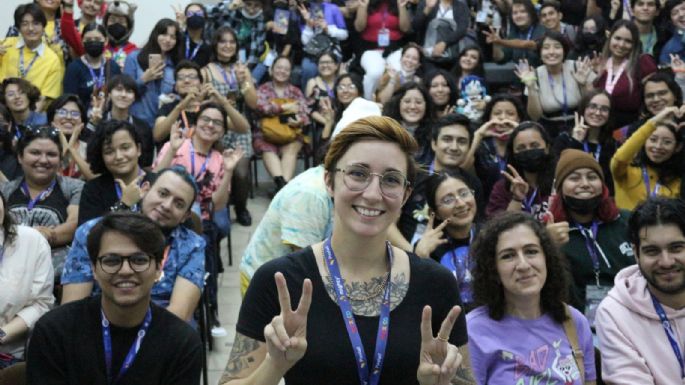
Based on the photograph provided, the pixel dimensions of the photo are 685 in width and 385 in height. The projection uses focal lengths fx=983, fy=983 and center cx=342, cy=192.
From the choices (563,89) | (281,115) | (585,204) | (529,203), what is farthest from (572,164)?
(281,115)

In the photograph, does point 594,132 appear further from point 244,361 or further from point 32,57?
point 244,361

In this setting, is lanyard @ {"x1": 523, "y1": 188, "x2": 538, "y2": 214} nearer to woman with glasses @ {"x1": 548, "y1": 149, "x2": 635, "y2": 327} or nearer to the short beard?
woman with glasses @ {"x1": 548, "y1": 149, "x2": 635, "y2": 327}

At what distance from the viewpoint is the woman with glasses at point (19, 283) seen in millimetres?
4121

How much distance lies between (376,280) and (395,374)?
0.71 feet

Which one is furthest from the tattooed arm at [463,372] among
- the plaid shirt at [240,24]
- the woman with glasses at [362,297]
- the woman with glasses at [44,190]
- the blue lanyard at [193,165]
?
the plaid shirt at [240,24]

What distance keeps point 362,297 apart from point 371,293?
0.02 m

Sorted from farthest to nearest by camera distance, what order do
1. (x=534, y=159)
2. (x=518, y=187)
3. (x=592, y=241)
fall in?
(x=534, y=159), (x=518, y=187), (x=592, y=241)

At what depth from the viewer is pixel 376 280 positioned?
2.21m

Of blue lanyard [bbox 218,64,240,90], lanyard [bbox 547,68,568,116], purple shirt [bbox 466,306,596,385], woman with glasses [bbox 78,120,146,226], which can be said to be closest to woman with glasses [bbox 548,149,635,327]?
purple shirt [bbox 466,306,596,385]

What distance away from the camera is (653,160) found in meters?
5.71

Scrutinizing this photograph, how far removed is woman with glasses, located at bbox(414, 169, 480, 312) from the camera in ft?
14.4

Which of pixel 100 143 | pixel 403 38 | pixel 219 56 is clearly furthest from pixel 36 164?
pixel 403 38

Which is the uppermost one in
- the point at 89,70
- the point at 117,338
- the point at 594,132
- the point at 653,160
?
the point at 89,70

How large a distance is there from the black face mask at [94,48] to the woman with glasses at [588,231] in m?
4.52
